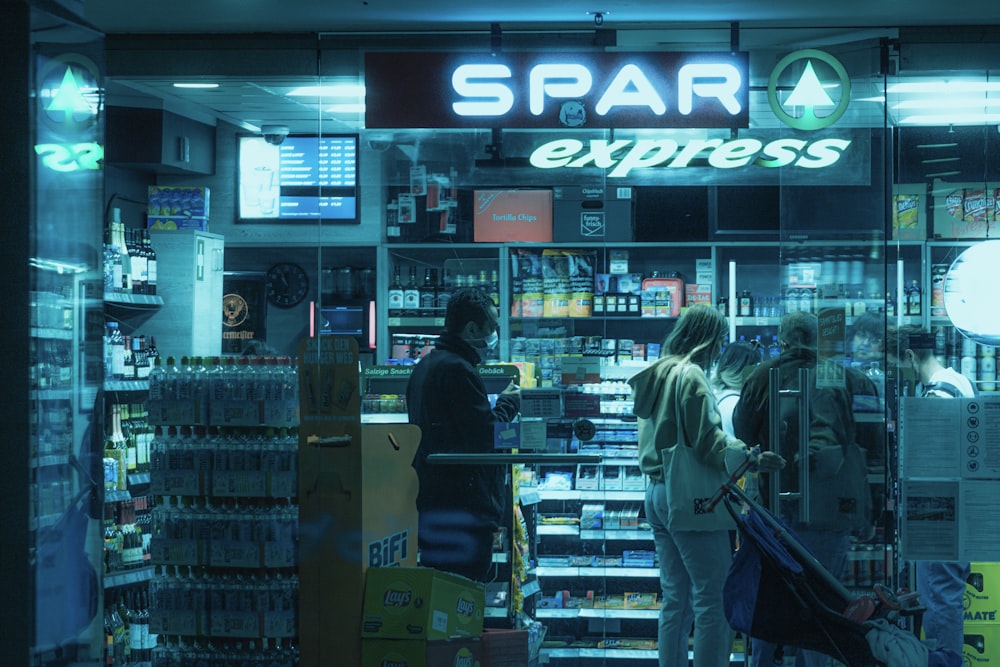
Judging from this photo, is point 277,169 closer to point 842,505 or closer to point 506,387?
point 506,387

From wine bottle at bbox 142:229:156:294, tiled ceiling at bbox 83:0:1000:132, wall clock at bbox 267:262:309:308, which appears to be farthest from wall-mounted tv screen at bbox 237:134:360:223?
tiled ceiling at bbox 83:0:1000:132

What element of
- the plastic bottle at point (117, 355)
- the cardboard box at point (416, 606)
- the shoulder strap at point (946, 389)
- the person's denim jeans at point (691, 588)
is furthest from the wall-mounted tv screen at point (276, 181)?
the shoulder strap at point (946, 389)

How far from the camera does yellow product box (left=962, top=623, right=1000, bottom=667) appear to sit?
218 inches

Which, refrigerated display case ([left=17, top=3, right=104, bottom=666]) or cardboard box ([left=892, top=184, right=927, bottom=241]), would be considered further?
cardboard box ([left=892, top=184, right=927, bottom=241])

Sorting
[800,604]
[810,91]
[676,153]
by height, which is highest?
[810,91]

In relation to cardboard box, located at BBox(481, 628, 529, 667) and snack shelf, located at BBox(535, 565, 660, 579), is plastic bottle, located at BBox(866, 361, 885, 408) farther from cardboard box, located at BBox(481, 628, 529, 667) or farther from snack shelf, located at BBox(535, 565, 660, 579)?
snack shelf, located at BBox(535, 565, 660, 579)

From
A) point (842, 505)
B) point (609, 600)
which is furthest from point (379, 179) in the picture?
point (609, 600)

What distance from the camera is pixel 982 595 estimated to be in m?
5.55

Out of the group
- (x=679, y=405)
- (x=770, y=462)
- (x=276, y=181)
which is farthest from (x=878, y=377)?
(x=276, y=181)

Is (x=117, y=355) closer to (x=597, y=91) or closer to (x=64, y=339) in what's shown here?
(x=597, y=91)

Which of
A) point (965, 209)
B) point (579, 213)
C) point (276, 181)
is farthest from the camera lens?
point (276, 181)

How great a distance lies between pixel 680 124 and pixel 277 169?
154 inches

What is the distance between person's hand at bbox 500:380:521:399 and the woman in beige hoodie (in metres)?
0.58

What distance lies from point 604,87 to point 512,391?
54.7 inches
